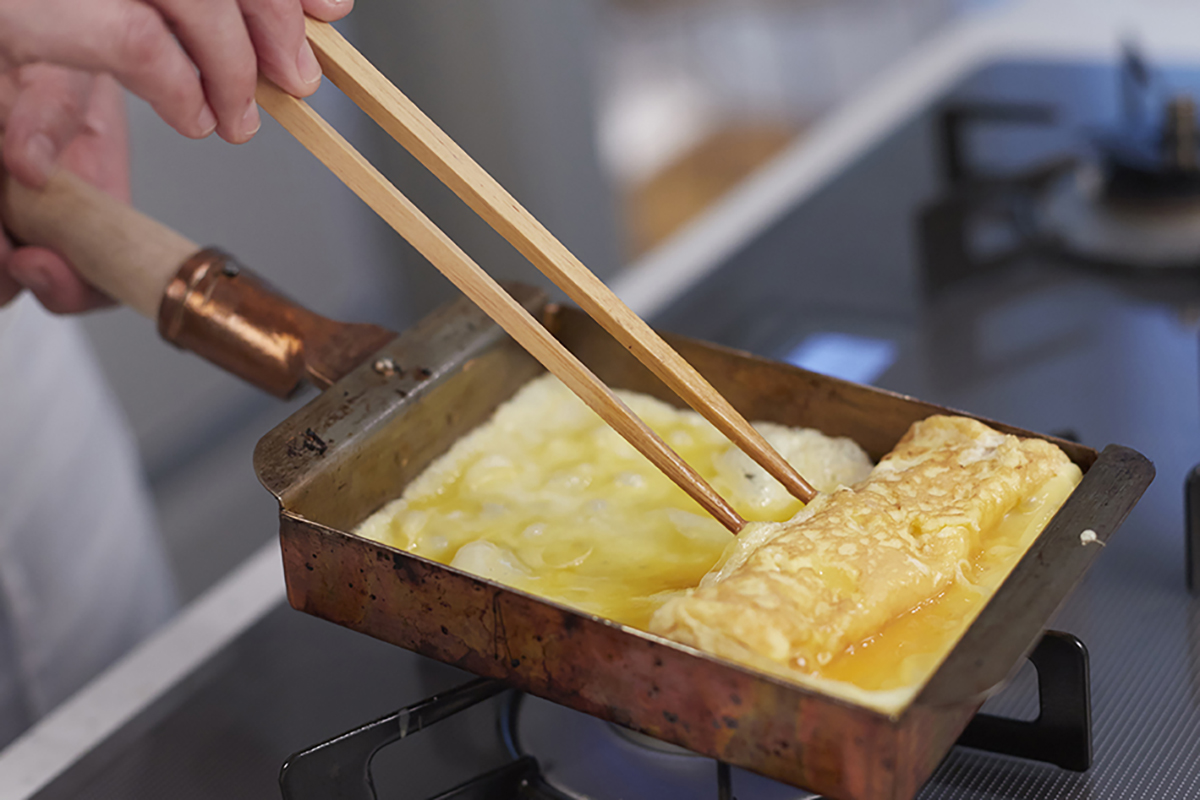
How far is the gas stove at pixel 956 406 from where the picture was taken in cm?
73

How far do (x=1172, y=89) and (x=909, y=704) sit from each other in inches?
49.8

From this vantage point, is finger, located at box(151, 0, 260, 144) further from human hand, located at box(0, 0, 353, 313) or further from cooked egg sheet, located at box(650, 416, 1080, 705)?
cooked egg sheet, located at box(650, 416, 1080, 705)

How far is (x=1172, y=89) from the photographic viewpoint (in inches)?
59.8

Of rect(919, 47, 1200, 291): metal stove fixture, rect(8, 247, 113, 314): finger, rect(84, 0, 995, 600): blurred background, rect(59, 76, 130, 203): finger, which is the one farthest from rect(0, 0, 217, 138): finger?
rect(84, 0, 995, 600): blurred background

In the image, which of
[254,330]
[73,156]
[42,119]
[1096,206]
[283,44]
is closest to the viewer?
[283,44]

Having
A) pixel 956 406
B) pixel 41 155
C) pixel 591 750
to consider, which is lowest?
pixel 591 750

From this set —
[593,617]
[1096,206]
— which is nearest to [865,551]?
[593,617]

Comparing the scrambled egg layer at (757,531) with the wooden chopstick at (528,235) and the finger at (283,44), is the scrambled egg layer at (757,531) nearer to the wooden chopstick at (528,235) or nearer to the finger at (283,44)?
the wooden chopstick at (528,235)

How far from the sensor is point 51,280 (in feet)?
3.15

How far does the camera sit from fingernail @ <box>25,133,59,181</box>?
2.95 ft

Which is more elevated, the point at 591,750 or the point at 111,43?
the point at 111,43

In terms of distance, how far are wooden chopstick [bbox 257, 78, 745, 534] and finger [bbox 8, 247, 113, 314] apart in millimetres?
349

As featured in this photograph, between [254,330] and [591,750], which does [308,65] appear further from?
[591,750]

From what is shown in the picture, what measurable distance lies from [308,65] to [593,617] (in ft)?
1.18
